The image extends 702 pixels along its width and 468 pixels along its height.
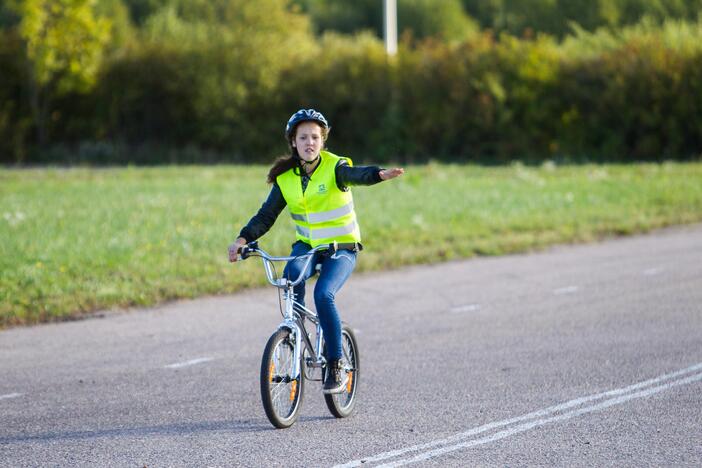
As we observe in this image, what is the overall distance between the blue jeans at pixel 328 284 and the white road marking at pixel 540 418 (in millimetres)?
1013

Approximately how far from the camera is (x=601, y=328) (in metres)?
9.53

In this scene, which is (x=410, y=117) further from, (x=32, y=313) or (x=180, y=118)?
(x=32, y=313)

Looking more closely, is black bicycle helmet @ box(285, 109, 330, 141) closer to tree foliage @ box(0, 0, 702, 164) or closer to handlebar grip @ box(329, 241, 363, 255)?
A: handlebar grip @ box(329, 241, 363, 255)

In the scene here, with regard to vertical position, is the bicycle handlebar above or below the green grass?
above

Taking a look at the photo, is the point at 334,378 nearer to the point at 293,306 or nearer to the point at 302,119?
the point at 293,306

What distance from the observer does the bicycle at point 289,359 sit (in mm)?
6316

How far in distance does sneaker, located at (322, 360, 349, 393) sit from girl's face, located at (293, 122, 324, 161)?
1.35m

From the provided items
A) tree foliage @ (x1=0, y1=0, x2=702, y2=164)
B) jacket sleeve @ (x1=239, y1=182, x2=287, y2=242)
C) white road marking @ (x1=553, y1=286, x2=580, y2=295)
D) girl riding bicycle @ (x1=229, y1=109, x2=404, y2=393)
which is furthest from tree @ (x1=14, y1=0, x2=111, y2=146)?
girl riding bicycle @ (x1=229, y1=109, x2=404, y2=393)

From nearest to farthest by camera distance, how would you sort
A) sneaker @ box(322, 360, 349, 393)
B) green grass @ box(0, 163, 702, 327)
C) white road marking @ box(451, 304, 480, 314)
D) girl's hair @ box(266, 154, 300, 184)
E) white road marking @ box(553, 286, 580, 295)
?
sneaker @ box(322, 360, 349, 393) < girl's hair @ box(266, 154, 300, 184) < white road marking @ box(451, 304, 480, 314) < white road marking @ box(553, 286, 580, 295) < green grass @ box(0, 163, 702, 327)

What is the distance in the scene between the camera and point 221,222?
16453 millimetres

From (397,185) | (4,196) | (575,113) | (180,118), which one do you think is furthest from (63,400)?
(180,118)

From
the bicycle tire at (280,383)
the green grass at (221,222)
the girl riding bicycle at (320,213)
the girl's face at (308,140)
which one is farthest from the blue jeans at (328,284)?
the green grass at (221,222)

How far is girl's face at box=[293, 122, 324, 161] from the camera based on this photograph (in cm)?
665

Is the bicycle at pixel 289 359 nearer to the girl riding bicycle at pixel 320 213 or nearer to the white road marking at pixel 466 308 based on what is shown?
the girl riding bicycle at pixel 320 213
